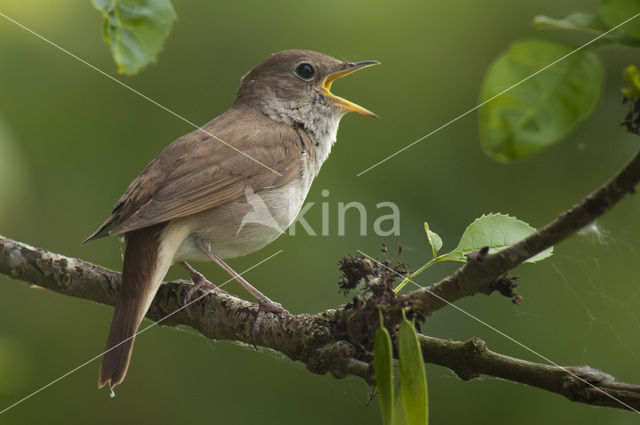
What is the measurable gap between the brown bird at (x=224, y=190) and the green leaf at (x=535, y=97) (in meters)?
2.18

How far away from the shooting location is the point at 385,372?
1.69 metres

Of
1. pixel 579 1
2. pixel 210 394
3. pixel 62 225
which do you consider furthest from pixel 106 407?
pixel 579 1

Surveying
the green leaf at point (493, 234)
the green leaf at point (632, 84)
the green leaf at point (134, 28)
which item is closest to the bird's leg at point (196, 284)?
the green leaf at point (493, 234)

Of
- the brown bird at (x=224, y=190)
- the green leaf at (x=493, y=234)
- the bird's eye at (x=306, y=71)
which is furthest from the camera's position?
the bird's eye at (x=306, y=71)

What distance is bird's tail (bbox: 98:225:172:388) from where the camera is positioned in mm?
3066

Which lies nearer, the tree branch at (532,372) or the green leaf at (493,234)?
the tree branch at (532,372)

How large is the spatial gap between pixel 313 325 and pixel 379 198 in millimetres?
2139

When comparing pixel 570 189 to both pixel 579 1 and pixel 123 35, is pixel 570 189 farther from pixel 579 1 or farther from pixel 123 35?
pixel 123 35

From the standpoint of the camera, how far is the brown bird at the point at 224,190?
3254 mm

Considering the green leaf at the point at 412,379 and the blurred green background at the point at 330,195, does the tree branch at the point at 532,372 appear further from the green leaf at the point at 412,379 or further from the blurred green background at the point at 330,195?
the blurred green background at the point at 330,195

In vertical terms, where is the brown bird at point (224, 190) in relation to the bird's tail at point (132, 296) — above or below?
above

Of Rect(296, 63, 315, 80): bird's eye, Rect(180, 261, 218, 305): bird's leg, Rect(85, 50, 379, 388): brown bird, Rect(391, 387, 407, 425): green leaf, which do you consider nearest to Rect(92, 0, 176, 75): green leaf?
Rect(391, 387, 407, 425): green leaf

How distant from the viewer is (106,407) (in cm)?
523

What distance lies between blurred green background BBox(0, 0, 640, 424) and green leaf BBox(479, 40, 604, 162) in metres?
3.38
